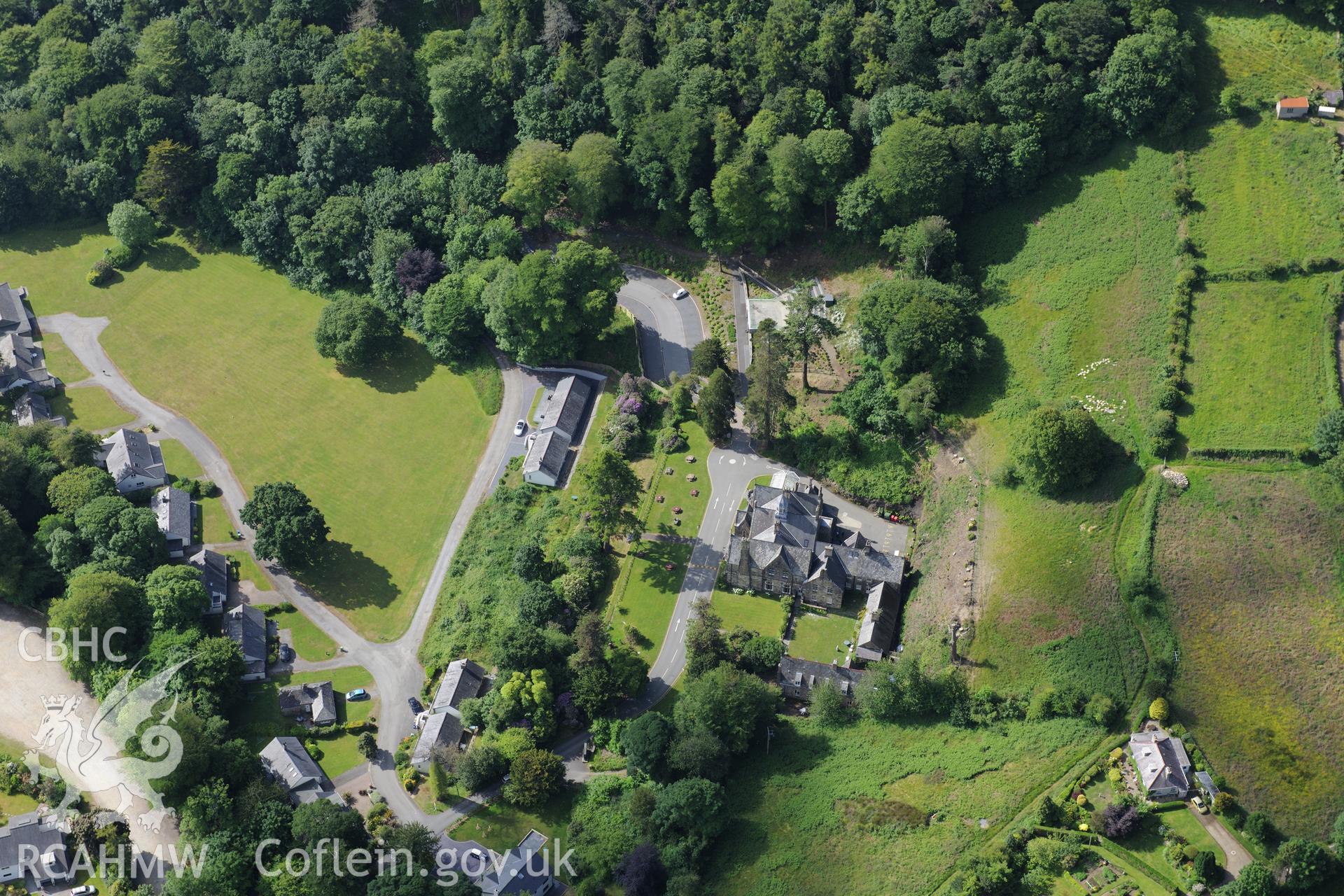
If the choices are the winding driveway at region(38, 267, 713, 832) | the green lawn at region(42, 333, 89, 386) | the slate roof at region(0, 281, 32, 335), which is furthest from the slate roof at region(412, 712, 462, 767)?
the slate roof at region(0, 281, 32, 335)

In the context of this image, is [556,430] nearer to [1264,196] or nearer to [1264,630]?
[1264,630]

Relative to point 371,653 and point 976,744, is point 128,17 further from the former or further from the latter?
point 976,744

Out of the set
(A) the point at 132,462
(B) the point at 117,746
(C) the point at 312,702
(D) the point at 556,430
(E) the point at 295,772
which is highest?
(D) the point at 556,430

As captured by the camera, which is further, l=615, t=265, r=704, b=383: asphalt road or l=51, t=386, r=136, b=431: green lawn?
l=51, t=386, r=136, b=431: green lawn

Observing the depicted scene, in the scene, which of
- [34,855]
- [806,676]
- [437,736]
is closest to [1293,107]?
[806,676]

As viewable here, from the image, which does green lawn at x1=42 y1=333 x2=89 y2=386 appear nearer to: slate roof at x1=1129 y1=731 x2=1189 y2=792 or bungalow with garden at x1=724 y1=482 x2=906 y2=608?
bungalow with garden at x1=724 y1=482 x2=906 y2=608

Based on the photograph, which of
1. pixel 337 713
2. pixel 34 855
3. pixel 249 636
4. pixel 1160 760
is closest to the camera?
pixel 1160 760
